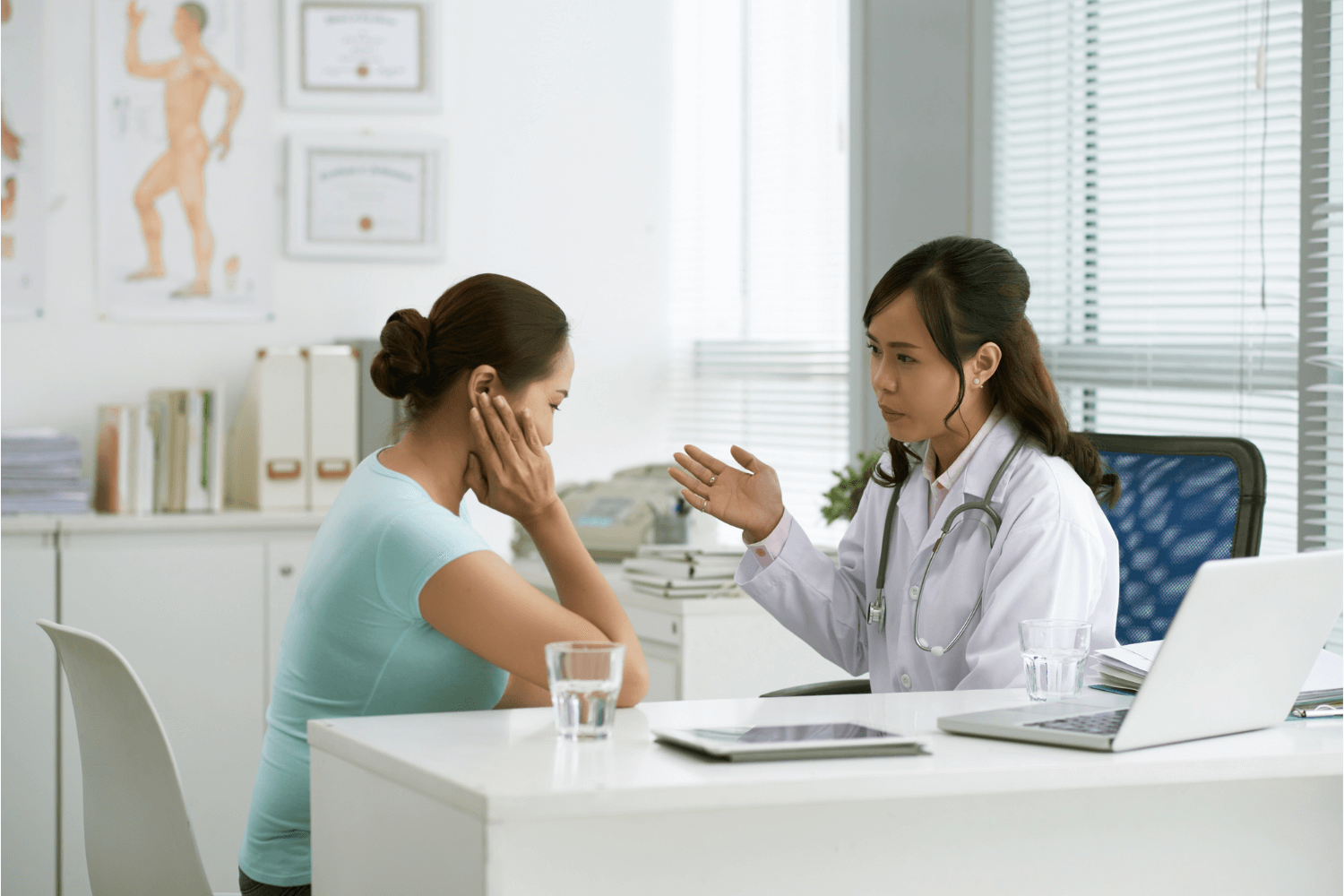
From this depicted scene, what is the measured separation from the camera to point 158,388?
11.8 ft

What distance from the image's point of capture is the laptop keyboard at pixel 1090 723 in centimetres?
113

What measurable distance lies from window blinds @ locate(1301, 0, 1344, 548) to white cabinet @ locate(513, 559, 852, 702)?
3.50 ft

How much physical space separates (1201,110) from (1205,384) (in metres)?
0.59

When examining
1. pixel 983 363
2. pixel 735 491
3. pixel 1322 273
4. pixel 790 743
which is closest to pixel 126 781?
pixel 790 743

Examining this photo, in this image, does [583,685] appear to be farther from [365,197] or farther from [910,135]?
Result: [365,197]

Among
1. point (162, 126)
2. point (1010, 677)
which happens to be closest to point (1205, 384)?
point (1010, 677)

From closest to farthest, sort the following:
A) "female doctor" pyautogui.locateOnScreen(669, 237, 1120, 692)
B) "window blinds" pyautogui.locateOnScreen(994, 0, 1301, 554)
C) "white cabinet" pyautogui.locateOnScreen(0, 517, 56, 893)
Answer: "female doctor" pyautogui.locateOnScreen(669, 237, 1120, 692)
"window blinds" pyautogui.locateOnScreen(994, 0, 1301, 554)
"white cabinet" pyautogui.locateOnScreen(0, 517, 56, 893)

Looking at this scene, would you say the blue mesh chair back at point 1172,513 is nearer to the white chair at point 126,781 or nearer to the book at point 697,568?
the book at point 697,568

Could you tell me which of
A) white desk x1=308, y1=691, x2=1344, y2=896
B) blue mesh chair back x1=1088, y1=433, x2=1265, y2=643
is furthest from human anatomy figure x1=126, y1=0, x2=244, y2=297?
white desk x1=308, y1=691, x2=1344, y2=896

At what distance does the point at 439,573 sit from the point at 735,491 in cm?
64

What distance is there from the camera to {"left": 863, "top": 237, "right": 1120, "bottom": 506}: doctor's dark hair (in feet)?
5.86

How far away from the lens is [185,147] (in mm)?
3646

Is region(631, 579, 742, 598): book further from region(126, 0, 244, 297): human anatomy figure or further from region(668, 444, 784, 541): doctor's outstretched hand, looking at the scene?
region(126, 0, 244, 297): human anatomy figure

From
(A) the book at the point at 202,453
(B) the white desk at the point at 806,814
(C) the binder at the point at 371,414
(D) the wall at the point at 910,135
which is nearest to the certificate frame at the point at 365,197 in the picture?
(C) the binder at the point at 371,414
